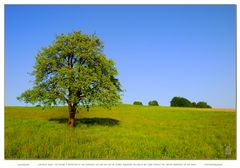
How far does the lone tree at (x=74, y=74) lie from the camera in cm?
1738

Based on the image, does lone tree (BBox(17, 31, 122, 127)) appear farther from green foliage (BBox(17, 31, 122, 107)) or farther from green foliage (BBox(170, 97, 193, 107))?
green foliage (BBox(170, 97, 193, 107))

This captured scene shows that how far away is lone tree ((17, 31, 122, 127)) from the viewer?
17375 mm

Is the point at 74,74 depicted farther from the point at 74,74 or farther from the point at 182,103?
the point at 182,103

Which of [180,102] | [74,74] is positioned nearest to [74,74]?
[74,74]

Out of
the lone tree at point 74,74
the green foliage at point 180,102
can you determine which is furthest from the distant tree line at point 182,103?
the lone tree at point 74,74

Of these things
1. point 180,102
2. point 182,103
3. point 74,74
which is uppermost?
point 74,74

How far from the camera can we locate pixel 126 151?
35.4 ft

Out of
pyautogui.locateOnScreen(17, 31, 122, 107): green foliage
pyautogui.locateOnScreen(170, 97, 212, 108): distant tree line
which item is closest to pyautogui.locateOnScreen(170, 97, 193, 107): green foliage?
pyautogui.locateOnScreen(170, 97, 212, 108): distant tree line

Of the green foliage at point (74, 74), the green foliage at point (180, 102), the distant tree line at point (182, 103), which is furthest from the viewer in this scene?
the green foliage at point (180, 102)

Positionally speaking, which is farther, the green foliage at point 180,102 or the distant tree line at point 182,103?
the green foliage at point 180,102

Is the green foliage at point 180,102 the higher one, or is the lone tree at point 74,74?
the lone tree at point 74,74

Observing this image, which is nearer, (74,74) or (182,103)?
(74,74)

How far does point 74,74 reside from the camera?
17.3 meters

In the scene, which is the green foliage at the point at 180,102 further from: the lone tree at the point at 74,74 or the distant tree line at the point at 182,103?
the lone tree at the point at 74,74
